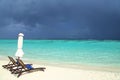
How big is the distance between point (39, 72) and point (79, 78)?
5.90ft

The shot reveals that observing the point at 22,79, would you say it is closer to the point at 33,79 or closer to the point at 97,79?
the point at 33,79

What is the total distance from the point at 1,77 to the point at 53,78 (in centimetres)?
203

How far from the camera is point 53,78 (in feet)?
21.2

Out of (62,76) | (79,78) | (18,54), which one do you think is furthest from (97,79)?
(18,54)

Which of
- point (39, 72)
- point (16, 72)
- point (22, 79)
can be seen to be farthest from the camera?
point (39, 72)

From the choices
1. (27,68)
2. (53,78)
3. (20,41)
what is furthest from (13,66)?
(53,78)

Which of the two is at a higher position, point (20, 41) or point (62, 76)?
point (20, 41)

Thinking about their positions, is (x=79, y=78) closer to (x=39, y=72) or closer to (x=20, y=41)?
(x=39, y=72)

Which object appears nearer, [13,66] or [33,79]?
[33,79]

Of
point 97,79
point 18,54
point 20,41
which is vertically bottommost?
point 97,79

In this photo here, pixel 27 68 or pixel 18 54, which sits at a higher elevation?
pixel 18 54

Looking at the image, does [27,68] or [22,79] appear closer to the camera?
[22,79]

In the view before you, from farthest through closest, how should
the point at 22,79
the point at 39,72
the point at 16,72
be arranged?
the point at 39,72 < the point at 16,72 < the point at 22,79

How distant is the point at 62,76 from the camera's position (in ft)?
22.3
